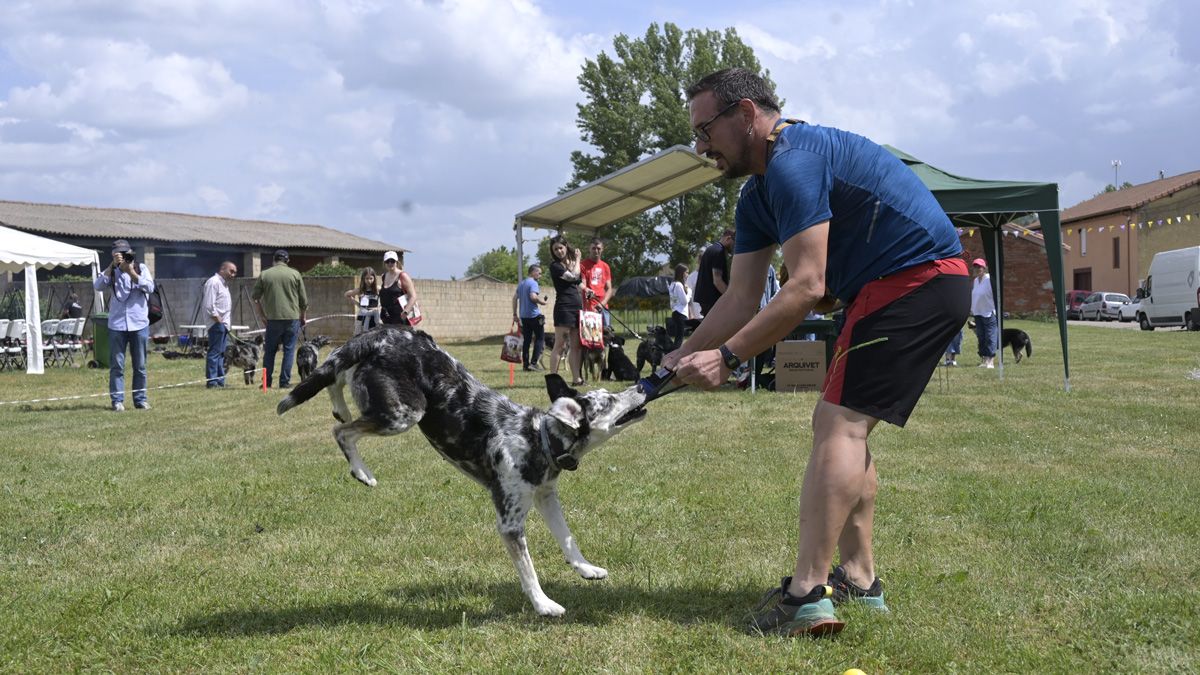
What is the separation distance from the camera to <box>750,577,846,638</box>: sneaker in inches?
135

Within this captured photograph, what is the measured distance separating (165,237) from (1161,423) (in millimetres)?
37002

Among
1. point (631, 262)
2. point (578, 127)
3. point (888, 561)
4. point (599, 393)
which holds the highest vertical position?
point (578, 127)

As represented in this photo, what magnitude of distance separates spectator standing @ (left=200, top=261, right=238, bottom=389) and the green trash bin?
160 inches

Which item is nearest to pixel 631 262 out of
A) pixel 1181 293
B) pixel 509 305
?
pixel 509 305

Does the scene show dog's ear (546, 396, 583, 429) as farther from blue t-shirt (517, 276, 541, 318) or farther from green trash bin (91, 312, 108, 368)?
green trash bin (91, 312, 108, 368)

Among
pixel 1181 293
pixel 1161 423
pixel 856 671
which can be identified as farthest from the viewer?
pixel 1181 293

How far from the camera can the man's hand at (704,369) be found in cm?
335

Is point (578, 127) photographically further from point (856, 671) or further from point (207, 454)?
point (856, 671)

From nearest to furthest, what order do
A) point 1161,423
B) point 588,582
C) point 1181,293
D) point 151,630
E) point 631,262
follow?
point 151,630
point 588,582
point 1161,423
point 1181,293
point 631,262

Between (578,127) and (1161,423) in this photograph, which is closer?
(1161,423)

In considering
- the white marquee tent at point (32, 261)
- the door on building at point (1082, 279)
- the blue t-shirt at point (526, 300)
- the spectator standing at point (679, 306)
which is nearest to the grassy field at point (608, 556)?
the spectator standing at point (679, 306)

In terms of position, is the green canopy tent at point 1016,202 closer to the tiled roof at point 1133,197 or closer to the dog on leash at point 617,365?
the dog on leash at point 617,365

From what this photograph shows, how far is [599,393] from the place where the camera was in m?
3.73

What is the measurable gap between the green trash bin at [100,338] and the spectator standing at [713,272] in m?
11.3
